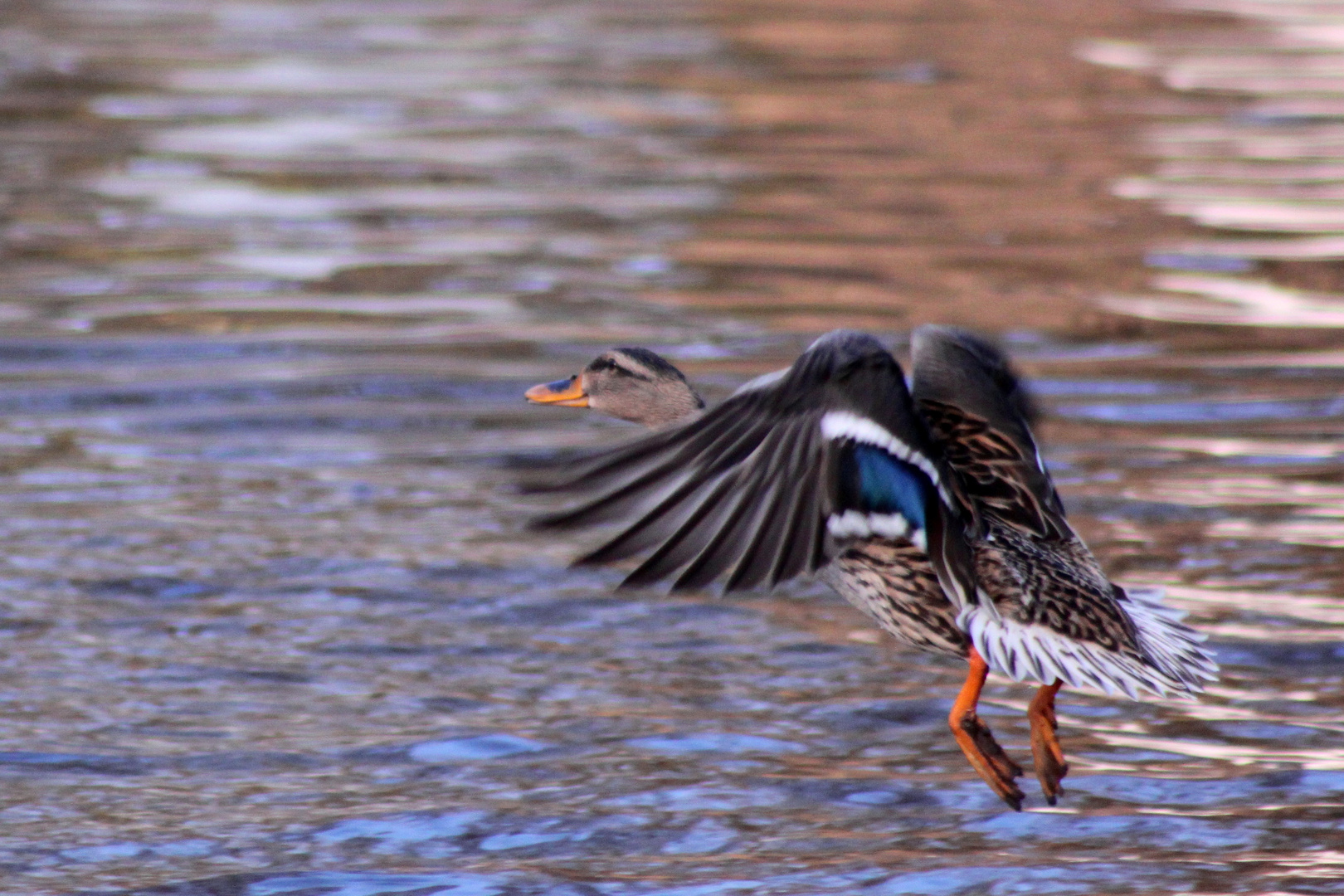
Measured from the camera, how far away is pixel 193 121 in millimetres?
15820

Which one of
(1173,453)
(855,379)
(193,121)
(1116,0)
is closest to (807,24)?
(1116,0)

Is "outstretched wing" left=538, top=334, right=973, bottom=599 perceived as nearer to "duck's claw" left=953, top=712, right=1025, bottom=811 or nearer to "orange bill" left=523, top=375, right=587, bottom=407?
"duck's claw" left=953, top=712, right=1025, bottom=811

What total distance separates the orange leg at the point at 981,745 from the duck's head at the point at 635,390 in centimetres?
112

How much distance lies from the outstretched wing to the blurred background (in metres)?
0.88

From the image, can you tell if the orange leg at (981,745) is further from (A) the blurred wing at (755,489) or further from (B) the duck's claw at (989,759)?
(A) the blurred wing at (755,489)

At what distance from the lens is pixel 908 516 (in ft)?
15.3

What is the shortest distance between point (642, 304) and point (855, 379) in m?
6.14

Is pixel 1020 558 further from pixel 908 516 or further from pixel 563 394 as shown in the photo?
Answer: pixel 563 394

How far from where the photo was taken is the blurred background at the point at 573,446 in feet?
17.1

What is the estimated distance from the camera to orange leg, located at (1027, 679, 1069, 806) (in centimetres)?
508

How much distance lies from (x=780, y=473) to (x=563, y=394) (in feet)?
5.05

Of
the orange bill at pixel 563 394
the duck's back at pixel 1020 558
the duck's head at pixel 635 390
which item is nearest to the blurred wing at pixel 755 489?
the duck's back at pixel 1020 558

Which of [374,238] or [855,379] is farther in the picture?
[374,238]

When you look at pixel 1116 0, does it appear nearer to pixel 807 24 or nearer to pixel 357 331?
pixel 807 24
